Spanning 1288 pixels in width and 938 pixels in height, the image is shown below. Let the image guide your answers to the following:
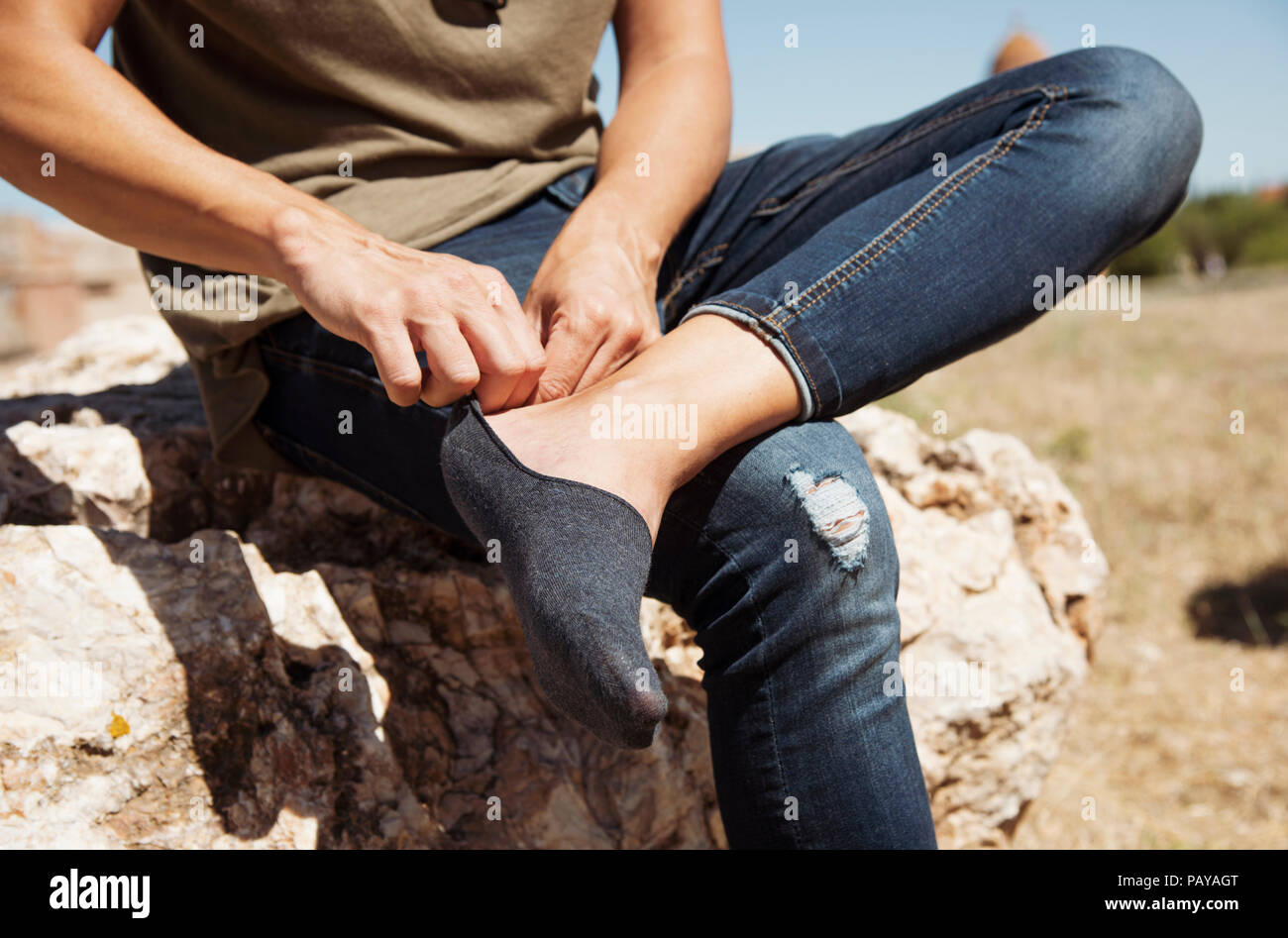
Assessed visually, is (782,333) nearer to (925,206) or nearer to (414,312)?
(925,206)

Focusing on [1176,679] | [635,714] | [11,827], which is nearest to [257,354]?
[11,827]

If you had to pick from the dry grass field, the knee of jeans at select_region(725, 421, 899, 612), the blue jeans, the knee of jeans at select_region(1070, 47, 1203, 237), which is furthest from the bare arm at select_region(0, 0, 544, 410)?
the dry grass field

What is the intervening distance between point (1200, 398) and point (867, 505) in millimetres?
4954

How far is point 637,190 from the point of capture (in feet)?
4.63

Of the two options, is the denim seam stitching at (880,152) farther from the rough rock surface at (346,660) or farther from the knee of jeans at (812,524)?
the rough rock surface at (346,660)

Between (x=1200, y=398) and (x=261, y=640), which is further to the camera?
(x=1200, y=398)

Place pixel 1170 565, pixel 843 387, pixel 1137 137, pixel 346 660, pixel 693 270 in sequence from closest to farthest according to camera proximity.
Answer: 1. pixel 843 387
2. pixel 1137 137
3. pixel 346 660
4. pixel 693 270
5. pixel 1170 565

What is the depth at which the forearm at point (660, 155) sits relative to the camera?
137 cm

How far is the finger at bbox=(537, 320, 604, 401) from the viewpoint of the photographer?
3.79 ft

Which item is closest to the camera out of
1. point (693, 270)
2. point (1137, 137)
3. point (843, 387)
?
point (843, 387)

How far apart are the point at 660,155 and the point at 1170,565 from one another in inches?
116

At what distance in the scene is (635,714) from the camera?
0.87 metres

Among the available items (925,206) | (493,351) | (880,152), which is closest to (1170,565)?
(880,152)
